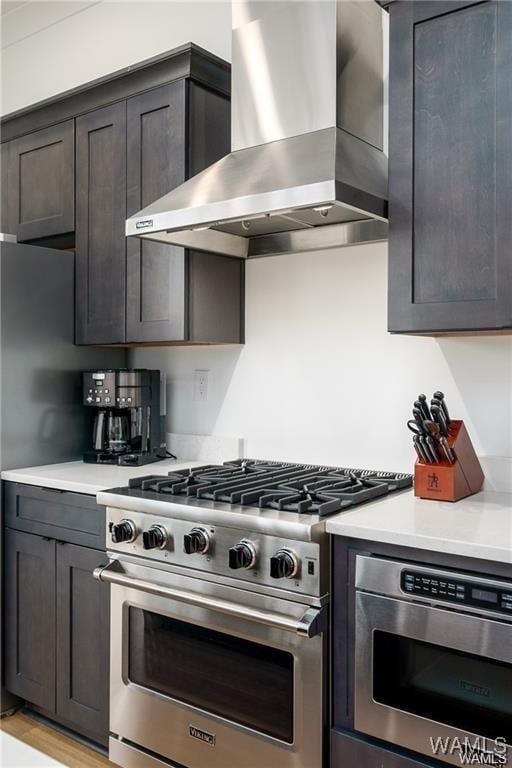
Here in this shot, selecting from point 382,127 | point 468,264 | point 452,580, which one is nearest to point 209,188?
point 382,127

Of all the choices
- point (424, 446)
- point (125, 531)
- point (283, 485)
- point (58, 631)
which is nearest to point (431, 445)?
point (424, 446)

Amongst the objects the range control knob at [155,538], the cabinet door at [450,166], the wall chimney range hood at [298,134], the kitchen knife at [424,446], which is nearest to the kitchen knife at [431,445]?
the kitchen knife at [424,446]

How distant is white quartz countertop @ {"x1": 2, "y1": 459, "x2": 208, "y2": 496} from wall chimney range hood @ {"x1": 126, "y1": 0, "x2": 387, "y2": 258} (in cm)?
85

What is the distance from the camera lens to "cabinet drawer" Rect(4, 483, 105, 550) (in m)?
2.23

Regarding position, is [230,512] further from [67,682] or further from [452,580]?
[67,682]

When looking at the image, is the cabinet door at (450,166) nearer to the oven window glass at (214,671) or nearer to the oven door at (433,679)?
the oven door at (433,679)

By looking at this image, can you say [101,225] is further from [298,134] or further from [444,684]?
[444,684]

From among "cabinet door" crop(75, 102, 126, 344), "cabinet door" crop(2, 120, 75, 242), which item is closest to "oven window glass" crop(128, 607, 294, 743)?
"cabinet door" crop(75, 102, 126, 344)

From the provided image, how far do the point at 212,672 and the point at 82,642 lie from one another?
1.98ft

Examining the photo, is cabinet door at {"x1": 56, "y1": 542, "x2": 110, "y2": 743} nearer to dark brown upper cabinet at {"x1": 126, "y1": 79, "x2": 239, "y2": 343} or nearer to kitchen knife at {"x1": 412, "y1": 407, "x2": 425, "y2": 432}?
dark brown upper cabinet at {"x1": 126, "y1": 79, "x2": 239, "y2": 343}

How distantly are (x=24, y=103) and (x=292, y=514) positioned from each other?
3.08 metres

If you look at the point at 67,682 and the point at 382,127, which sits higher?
the point at 382,127

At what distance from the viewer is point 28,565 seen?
248cm

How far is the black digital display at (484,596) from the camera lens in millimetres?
1412
